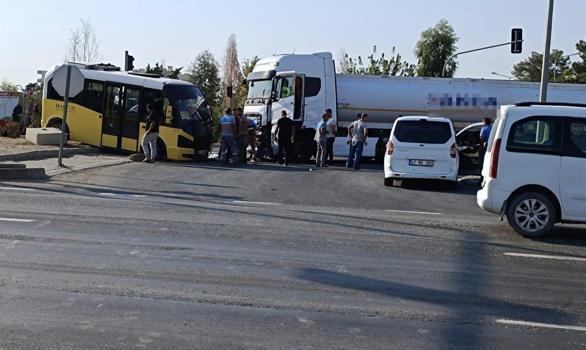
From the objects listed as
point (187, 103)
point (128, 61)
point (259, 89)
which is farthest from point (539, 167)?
point (128, 61)

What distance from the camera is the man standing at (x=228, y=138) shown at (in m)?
23.5

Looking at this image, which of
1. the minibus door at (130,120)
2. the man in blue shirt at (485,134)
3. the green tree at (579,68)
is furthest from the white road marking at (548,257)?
the green tree at (579,68)

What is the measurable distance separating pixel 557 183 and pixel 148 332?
7.14m

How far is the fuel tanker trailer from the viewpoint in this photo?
26.2 m

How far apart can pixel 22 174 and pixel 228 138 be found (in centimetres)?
783

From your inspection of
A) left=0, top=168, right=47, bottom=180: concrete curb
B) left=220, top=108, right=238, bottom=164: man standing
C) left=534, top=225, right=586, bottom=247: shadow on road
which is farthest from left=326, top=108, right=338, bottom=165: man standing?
left=534, top=225, right=586, bottom=247: shadow on road

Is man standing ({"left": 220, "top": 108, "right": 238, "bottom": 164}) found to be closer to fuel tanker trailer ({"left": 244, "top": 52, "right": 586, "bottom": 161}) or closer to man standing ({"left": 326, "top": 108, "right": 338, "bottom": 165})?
fuel tanker trailer ({"left": 244, "top": 52, "right": 586, "bottom": 161})

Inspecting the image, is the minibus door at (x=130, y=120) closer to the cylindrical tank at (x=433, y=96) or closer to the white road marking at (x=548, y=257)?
the cylindrical tank at (x=433, y=96)

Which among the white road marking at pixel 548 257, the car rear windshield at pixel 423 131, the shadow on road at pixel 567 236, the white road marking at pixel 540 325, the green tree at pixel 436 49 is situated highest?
the green tree at pixel 436 49

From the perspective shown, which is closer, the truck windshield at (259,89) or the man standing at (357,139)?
the man standing at (357,139)

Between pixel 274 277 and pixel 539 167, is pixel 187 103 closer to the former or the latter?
pixel 539 167

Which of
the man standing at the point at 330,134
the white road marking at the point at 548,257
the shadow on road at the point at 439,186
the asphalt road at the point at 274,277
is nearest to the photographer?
the asphalt road at the point at 274,277

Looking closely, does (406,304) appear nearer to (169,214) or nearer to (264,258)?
(264,258)

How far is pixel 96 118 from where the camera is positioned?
81.5 feet
